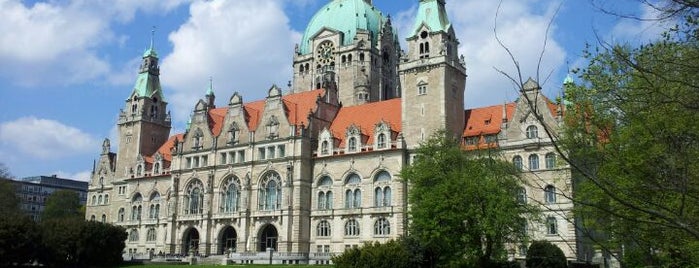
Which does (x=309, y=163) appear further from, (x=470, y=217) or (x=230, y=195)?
(x=470, y=217)

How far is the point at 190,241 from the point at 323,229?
17.5m

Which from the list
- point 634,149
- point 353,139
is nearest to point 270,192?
point 353,139

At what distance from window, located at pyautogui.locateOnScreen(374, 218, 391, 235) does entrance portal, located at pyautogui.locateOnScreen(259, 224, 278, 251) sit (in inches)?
445

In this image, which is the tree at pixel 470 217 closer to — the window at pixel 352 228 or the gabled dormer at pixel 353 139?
the window at pixel 352 228

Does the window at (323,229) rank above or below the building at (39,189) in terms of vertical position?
below

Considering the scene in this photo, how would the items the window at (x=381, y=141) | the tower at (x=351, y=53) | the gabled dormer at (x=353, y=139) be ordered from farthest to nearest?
the tower at (x=351, y=53)
the gabled dormer at (x=353, y=139)
the window at (x=381, y=141)

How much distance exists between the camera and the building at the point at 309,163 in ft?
202

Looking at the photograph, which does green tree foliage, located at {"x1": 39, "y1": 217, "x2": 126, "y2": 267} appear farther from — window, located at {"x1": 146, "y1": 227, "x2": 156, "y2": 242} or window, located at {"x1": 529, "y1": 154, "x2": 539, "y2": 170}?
window, located at {"x1": 529, "y1": 154, "x2": 539, "y2": 170}

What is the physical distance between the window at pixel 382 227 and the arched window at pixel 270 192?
10.6 meters

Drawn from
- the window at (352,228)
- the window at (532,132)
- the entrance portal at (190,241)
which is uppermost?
the window at (532,132)

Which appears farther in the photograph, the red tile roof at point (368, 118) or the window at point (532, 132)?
the red tile roof at point (368, 118)

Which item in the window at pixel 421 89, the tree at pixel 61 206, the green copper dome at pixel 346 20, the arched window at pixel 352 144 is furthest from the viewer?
the tree at pixel 61 206

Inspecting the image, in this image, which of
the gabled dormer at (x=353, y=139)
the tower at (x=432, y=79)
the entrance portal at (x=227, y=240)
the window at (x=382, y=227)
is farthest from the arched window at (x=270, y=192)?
the tower at (x=432, y=79)

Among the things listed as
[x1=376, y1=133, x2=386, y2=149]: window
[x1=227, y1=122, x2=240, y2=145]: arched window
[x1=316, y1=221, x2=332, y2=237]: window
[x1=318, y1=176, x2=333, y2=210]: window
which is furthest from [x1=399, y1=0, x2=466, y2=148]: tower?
[x1=227, y1=122, x2=240, y2=145]: arched window
